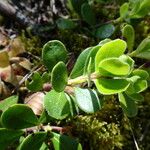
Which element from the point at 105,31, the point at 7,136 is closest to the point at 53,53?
the point at 7,136

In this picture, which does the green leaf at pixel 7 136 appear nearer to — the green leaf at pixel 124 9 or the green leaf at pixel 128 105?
the green leaf at pixel 128 105

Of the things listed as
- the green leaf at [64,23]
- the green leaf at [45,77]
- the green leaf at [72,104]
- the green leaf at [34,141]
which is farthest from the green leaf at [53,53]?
the green leaf at [64,23]

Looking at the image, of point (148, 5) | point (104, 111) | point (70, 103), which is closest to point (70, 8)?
point (148, 5)

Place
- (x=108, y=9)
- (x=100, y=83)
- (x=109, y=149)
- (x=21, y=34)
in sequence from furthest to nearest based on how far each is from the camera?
(x=108, y=9), (x=21, y=34), (x=109, y=149), (x=100, y=83)

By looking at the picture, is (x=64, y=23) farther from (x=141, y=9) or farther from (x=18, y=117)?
(x=18, y=117)

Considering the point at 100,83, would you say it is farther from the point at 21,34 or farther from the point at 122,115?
the point at 21,34

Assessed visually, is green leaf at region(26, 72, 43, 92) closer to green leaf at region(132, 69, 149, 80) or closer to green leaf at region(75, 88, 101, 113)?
green leaf at region(75, 88, 101, 113)

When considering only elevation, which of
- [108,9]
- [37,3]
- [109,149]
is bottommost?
[109,149]

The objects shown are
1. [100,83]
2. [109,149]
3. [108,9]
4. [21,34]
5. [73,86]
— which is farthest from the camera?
[108,9]
